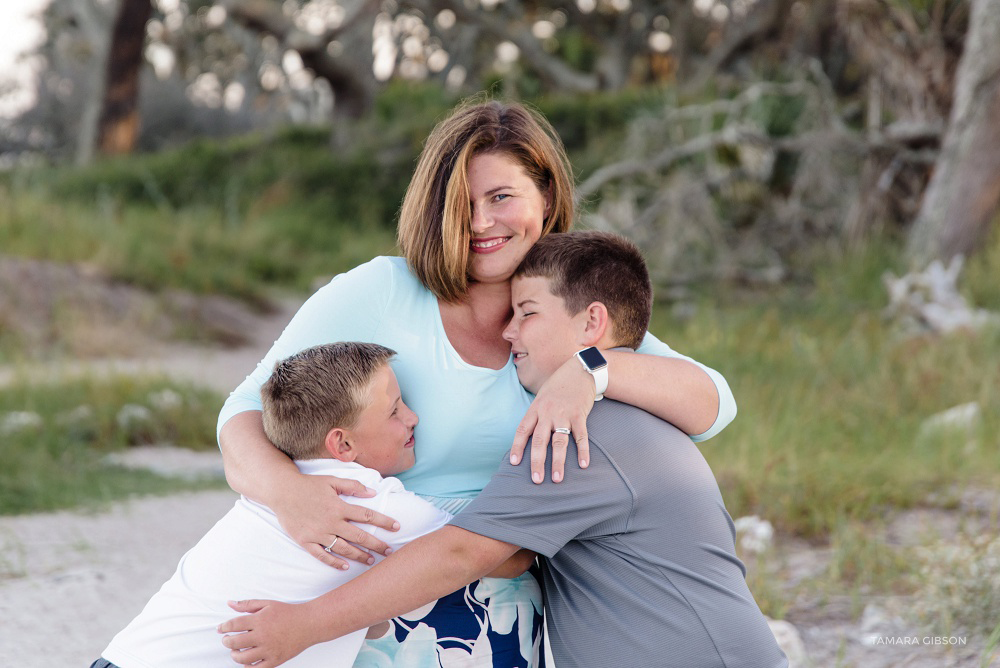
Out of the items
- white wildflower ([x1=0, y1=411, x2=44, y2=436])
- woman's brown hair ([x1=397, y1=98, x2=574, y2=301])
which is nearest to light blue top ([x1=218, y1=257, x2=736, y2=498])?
woman's brown hair ([x1=397, y1=98, x2=574, y2=301])

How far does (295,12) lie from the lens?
745 inches

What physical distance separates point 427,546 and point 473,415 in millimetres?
437

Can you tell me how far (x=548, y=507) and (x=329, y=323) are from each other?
2.39ft

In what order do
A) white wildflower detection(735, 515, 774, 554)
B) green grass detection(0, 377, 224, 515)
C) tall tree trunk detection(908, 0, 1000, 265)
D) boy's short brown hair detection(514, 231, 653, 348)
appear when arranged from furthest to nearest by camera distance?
tall tree trunk detection(908, 0, 1000, 265) < green grass detection(0, 377, 224, 515) < white wildflower detection(735, 515, 774, 554) < boy's short brown hair detection(514, 231, 653, 348)

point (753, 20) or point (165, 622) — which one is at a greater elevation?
point (753, 20)

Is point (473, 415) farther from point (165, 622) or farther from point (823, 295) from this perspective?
point (823, 295)

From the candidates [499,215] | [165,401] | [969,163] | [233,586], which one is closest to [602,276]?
[499,215]

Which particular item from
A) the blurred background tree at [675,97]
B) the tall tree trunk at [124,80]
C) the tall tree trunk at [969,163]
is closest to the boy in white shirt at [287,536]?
the blurred background tree at [675,97]

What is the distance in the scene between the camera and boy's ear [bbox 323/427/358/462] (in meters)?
2.11

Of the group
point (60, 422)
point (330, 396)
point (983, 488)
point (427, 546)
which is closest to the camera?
point (427, 546)

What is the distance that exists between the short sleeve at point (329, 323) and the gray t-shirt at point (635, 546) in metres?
0.57

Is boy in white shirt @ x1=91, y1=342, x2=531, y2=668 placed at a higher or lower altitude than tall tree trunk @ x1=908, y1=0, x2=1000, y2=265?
lower

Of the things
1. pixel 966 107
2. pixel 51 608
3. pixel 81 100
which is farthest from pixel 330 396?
pixel 81 100

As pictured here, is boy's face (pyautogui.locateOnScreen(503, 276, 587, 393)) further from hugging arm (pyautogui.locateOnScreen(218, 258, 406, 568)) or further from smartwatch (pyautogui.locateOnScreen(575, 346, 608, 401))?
hugging arm (pyautogui.locateOnScreen(218, 258, 406, 568))
